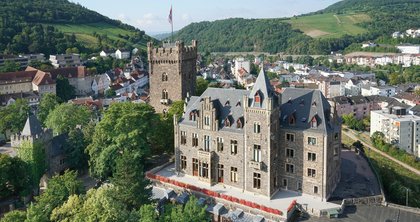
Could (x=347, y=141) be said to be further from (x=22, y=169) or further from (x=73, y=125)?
(x=22, y=169)

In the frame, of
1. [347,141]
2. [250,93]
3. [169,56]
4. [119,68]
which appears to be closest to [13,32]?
[119,68]

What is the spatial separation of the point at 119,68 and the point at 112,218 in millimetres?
135719

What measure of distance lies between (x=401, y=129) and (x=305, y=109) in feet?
208

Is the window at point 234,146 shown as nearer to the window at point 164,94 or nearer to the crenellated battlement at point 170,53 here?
the crenellated battlement at point 170,53

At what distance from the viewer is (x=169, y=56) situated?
73.8 metres

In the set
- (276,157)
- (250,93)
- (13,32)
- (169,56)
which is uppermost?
(13,32)

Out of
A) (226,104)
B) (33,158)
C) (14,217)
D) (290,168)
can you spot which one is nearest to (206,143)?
(226,104)

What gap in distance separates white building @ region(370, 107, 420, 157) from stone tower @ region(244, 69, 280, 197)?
2540 inches

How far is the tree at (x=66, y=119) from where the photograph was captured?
262 ft

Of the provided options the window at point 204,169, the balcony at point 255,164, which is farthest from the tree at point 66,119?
the balcony at point 255,164

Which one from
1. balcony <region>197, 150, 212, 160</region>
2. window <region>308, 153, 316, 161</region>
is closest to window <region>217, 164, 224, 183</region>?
balcony <region>197, 150, 212, 160</region>

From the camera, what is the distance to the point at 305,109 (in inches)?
2108

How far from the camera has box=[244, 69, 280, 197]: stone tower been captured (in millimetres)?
52125

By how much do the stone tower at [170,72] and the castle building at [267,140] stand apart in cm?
1581
